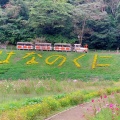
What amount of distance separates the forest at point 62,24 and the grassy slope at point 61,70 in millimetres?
6356

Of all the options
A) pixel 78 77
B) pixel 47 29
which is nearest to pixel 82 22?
pixel 47 29

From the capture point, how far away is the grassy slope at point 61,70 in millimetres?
28516

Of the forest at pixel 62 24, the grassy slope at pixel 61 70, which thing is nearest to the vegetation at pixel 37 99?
the grassy slope at pixel 61 70

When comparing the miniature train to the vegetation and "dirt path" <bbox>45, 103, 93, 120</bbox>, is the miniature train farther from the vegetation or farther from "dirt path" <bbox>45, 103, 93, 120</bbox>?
"dirt path" <bbox>45, 103, 93, 120</bbox>

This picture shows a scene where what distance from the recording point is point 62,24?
39312mm

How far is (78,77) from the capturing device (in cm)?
2839

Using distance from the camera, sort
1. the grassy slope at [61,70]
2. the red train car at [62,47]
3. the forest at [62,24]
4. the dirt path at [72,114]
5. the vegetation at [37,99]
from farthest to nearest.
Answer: the forest at [62,24]
the red train car at [62,47]
the grassy slope at [61,70]
the dirt path at [72,114]
the vegetation at [37,99]

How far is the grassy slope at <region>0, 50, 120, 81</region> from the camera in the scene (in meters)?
28.5

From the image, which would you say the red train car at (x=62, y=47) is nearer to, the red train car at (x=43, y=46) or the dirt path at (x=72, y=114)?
the red train car at (x=43, y=46)

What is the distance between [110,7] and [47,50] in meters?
14.2

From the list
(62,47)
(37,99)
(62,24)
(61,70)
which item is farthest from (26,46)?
(37,99)

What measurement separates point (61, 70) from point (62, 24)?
10.6m

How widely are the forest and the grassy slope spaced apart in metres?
6.36

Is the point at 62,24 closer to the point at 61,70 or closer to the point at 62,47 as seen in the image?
the point at 62,47
